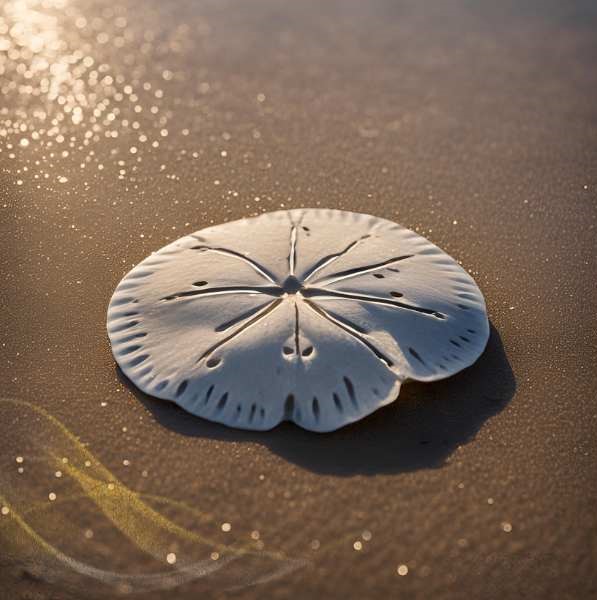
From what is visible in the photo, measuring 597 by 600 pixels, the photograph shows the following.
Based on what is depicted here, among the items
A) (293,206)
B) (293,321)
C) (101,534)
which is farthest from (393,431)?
(293,206)

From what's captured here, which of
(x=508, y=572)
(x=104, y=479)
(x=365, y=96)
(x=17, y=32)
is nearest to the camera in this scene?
(x=508, y=572)

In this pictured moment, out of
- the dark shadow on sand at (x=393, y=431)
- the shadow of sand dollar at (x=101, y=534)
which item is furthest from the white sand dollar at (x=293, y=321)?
the shadow of sand dollar at (x=101, y=534)

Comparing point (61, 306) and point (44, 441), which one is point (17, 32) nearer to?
point (61, 306)

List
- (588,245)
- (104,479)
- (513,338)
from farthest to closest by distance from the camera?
(588,245) → (513,338) → (104,479)

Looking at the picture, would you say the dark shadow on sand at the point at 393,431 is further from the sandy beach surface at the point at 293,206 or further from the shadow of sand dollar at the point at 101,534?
the shadow of sand dollar at the point at 101,534

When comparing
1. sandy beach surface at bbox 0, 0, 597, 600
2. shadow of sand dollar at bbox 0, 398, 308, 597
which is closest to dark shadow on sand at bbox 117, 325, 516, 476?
sandy beach surface at bbox 0, 0, 597, 600

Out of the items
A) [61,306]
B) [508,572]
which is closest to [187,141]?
[61,306]

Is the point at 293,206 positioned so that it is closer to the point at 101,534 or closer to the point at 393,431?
the point at 393,431
